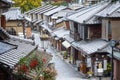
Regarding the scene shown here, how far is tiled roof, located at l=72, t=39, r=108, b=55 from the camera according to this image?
113 feet

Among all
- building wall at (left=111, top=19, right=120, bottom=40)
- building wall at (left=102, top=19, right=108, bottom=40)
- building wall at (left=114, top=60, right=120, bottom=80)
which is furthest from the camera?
building wall at (left=102, top=19, right=108, bottom=40)

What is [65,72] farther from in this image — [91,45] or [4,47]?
[4,47]

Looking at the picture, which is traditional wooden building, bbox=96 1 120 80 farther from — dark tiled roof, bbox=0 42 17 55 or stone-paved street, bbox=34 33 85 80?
dark tiled roof, bbox=0 42 17 55

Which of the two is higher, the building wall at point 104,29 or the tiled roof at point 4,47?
the tiled roof at point 4,47

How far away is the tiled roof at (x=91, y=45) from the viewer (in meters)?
34.3

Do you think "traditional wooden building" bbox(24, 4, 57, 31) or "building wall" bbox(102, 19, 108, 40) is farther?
"traditional wooden building" bbox(24, 4, 57, 31)

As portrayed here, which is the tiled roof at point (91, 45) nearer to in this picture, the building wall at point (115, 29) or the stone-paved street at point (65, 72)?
the building wall at point (115, 29)

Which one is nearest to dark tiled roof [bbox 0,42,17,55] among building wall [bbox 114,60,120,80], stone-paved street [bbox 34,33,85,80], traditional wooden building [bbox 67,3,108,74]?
building wall [bbox 114,60,120,80]

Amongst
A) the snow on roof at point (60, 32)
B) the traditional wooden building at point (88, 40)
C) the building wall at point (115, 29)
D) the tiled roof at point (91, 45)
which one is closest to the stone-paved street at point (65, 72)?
the traditional wooden building at point (88, 40)

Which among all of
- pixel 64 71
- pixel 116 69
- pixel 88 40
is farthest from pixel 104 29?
pixel 116 69

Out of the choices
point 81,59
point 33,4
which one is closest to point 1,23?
point 81,59

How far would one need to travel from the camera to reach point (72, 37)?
4728cm

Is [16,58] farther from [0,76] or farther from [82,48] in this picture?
[82,48]

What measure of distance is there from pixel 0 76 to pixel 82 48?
25.8 meters
